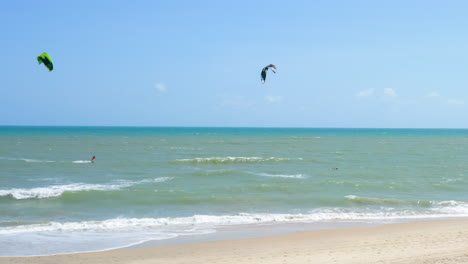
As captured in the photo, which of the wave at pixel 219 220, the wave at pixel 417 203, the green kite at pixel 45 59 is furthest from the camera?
the wave at pixel 417 203

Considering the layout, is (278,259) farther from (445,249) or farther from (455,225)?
(455,225)

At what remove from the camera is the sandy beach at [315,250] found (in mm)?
10109

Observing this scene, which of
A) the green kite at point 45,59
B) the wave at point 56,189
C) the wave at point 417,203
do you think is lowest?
the wave at point 56,189

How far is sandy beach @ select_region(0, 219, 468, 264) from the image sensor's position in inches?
398

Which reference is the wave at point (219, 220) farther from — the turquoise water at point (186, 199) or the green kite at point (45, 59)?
the green kite at point (45, 59)

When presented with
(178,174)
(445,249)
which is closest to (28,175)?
(178,174)

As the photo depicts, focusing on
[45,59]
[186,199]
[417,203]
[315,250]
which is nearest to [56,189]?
[186,199]

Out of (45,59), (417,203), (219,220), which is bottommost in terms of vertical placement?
(219,220)

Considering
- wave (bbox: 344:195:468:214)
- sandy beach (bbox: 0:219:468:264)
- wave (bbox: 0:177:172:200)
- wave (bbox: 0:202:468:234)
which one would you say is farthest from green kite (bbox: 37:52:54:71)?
wave (bbox: 344:195:468:214)

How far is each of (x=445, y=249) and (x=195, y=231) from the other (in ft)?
21.2

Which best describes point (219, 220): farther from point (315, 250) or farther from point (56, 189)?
point (56, 189)

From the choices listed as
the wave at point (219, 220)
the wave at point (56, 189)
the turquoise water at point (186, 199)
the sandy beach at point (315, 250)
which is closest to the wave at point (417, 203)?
the turquoise water at point (186, 199)

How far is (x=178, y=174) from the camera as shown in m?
28.2

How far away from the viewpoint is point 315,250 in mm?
11047
